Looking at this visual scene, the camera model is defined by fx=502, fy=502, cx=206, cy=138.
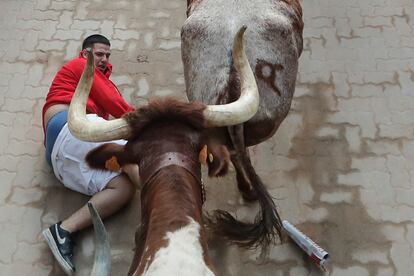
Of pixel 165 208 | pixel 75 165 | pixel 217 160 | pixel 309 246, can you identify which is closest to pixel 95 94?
pixel 75 165

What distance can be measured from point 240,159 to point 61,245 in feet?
5.27

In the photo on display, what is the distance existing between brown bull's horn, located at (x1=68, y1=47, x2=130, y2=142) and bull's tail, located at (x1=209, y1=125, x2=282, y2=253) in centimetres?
103

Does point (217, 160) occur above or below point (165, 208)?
above

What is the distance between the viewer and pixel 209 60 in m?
3.66

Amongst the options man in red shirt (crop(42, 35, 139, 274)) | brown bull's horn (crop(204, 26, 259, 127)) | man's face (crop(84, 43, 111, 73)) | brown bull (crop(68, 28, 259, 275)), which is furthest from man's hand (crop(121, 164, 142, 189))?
man's face (crop(84, 43, 111, 73))

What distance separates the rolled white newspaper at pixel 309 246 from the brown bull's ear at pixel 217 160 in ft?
4.33

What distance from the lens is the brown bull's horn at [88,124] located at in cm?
279

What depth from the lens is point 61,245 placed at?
4.06 meters

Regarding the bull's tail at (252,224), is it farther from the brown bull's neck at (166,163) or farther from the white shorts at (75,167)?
the white shorts at (75,167)

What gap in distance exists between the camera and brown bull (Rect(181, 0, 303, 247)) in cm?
359

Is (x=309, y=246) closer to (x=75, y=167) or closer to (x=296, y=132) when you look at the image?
(x=296, y=132)

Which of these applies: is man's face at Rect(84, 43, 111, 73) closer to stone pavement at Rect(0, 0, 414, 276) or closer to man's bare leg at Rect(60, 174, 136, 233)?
stone pavement at Rect(0, 0, 414, 276)

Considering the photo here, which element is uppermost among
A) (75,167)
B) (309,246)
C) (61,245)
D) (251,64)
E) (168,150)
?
(251,64)

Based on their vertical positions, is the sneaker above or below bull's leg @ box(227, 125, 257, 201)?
below
